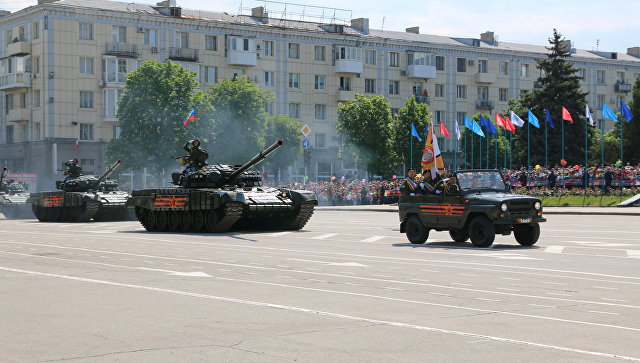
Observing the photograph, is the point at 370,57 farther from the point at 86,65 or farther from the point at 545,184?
the point at 545,184

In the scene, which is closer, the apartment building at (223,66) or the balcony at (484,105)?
the apartment building at (223,66)

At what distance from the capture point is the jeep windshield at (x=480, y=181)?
22495 mm

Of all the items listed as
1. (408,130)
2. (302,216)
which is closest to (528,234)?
(302,216)

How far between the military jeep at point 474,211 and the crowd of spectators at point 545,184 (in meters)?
15.7

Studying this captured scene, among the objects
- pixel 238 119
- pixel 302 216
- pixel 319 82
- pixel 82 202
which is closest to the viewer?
pixel 302 216

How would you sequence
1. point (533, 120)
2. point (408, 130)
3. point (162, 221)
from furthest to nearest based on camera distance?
point (408, 130)
point (533, 120)
point (162, 221)

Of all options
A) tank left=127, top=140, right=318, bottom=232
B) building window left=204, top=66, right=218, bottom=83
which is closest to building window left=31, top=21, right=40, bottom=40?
building window left=204, top=66, right=218, bottom=83

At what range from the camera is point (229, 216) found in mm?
28812

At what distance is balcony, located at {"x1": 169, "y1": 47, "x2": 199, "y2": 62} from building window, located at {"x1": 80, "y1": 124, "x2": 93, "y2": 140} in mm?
8424

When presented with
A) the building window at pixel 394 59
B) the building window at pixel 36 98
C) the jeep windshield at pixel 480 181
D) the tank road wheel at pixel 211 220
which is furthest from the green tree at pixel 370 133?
the jeep windshield at pixel 480 181

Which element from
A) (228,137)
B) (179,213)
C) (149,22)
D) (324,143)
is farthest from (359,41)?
(179,213)

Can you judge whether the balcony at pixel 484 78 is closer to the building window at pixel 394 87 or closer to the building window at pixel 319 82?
the building window at pixel 394 87

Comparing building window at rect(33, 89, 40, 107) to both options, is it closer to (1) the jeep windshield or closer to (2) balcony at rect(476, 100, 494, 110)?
(2) balcony at rect(476, 100, 494, 110)

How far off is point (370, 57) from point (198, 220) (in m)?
61.9
